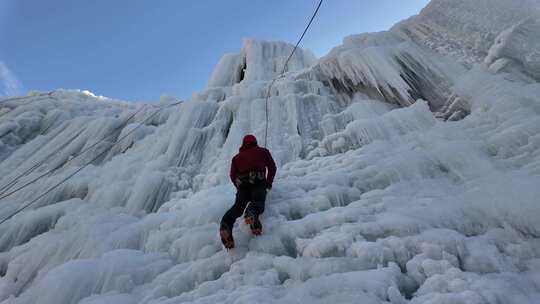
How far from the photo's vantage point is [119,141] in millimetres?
8148

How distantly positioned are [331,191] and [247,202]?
1035 millimetres

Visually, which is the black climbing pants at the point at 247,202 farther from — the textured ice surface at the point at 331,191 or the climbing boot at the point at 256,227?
the textured ice surface at the point at 331,191

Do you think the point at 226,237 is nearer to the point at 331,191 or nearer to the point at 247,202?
the point at 247,202

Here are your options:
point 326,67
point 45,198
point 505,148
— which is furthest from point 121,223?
point 326,67

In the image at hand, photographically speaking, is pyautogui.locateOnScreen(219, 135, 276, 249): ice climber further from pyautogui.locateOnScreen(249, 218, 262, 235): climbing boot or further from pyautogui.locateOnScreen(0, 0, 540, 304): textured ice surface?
pyautogui.locateOnScreen(0, 0, 540, 304): textured ice surface

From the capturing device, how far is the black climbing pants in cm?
376

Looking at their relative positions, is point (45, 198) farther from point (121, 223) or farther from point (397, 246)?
point (397, 246)

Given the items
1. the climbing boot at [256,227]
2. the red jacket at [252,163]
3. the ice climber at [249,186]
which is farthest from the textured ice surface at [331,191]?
the red jacket at [252,163]

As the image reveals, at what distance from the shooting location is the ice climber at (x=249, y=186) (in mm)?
3709

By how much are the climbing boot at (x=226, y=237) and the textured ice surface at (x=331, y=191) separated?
0.13m

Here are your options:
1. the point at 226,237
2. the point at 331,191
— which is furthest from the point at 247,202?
the point at 331,191

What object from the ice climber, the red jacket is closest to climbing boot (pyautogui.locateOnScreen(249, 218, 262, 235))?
the ice climber

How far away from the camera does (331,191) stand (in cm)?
436

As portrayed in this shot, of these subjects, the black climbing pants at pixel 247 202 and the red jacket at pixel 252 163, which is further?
the red jacket at pixel 252 163
